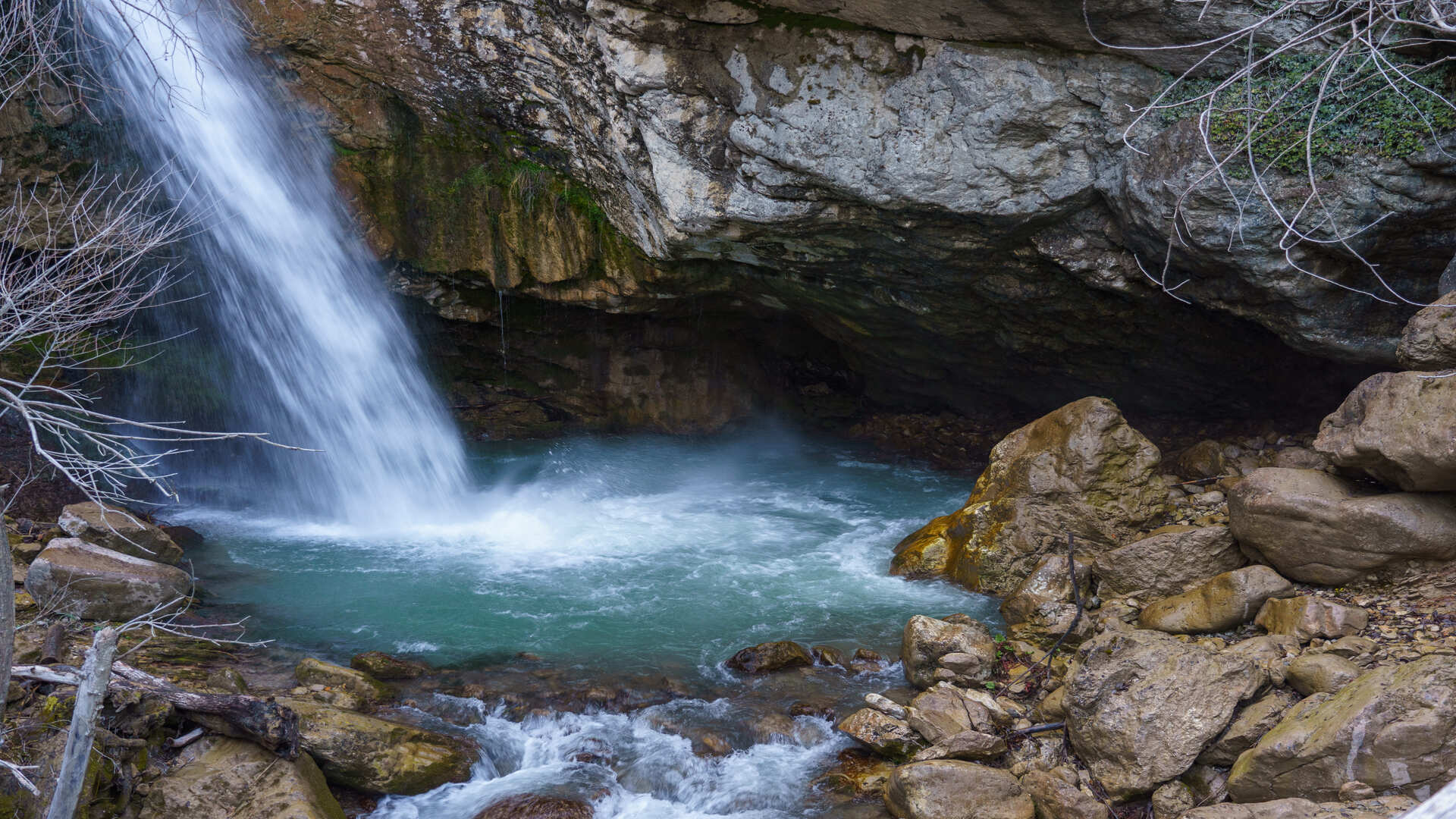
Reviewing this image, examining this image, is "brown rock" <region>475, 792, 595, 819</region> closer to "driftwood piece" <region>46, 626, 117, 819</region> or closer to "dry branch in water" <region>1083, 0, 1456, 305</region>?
"driftwood piece" <region>46, 626, 117, 819</region>

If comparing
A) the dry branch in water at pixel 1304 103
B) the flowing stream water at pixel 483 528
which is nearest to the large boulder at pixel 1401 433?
the dry branch in water at pixel 1304 103

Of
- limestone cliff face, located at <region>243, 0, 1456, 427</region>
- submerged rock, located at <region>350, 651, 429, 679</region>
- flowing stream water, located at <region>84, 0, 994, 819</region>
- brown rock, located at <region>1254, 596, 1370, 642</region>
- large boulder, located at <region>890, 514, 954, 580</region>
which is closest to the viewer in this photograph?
brown rock, located at <region>1254, 596, 1370, 642</region>

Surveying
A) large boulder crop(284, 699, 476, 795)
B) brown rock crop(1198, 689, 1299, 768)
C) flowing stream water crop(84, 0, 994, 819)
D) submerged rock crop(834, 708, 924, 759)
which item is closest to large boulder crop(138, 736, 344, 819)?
large boulder crop(284, 699, 476, 795)

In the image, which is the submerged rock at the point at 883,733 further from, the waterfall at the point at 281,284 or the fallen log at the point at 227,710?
the waterfall at the point at 281,284

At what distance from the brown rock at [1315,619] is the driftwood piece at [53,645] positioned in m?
7.08

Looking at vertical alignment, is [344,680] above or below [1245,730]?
below

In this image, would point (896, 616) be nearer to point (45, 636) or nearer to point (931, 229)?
point (931, 229)

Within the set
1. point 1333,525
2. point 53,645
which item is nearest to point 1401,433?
point 1333,525

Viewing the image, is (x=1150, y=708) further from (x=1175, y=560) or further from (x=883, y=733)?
(x=1175, y=560)

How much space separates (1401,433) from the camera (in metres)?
5.18

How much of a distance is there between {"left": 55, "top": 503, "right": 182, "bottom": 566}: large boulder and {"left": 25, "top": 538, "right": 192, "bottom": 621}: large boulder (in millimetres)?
491

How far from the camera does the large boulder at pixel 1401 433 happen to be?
5016mm

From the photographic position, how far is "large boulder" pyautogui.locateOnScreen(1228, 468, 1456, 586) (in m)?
5.16

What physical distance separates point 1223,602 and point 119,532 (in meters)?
8.19
